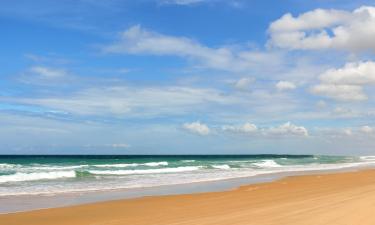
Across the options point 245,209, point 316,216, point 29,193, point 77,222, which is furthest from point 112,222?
point 29,193

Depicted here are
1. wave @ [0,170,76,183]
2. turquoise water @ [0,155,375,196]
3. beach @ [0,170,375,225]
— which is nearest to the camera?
beach @ [0,170,375,225]

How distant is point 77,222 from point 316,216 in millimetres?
4594

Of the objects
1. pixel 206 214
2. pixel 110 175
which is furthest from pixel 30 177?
pixel 206 214

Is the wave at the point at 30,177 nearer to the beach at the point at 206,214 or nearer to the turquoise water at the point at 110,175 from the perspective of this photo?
the turquoise water at the point at 110,175

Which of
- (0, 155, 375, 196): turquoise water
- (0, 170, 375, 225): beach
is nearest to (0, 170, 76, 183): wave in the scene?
(0, 155, 375, 196): turquoise water

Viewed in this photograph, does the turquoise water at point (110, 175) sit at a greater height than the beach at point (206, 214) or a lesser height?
greater

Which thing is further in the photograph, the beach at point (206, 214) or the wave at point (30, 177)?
the wave at point (30, 177)

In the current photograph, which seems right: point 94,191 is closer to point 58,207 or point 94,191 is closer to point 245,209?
point 58,207

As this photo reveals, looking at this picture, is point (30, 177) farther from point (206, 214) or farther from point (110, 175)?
point (206, 214)

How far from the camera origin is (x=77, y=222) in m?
9.16

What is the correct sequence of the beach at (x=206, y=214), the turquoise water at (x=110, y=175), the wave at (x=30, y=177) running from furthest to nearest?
the wave at (x=30, y=177) < the turquoise water at (x=110, y=175) < the beach at (x=206, y=214)

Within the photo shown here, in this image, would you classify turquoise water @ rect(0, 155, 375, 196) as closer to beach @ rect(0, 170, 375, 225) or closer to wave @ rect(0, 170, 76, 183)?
wave @ rect(0, 170, 76, 183)

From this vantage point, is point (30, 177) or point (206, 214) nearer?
point (206, 214)

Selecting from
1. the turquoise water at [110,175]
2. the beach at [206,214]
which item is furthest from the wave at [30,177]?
the beach at [206,214]
